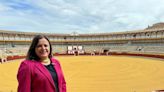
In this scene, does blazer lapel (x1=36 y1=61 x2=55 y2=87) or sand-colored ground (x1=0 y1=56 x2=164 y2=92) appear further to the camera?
sand-colored ground (x1=0 y1=56 x2=164 y2=92)

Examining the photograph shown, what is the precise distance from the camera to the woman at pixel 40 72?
7.20 feet

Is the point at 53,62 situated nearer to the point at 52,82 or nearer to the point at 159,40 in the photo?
the point at 52,82

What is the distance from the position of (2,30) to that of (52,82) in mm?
49432

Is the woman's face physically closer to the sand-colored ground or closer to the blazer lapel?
the blazer lapel

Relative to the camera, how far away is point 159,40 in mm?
43062

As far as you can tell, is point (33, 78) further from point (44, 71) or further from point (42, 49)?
point (42, 49)

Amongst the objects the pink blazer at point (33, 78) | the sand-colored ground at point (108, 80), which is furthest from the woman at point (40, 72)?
the sand-colored ground at point (108, 80)

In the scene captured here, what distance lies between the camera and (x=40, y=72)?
2225mm

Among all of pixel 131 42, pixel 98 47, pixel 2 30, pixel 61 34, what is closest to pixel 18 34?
pixel 2 30

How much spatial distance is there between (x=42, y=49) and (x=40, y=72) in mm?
352

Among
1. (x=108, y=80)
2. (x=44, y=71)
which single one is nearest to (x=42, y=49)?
(x=44, y=71)

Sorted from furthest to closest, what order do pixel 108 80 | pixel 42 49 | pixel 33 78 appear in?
pixel 108 80
pixel 42 49
pixel 33 78

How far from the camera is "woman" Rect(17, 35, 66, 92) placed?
86.4 inches

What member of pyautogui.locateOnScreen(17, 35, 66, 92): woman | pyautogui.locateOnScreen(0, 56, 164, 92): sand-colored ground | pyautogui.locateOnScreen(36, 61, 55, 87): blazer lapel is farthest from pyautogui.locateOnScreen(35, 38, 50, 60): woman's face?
pyautogui.locateOnScreen(0, 56, 164, 92): sand-colored ground
